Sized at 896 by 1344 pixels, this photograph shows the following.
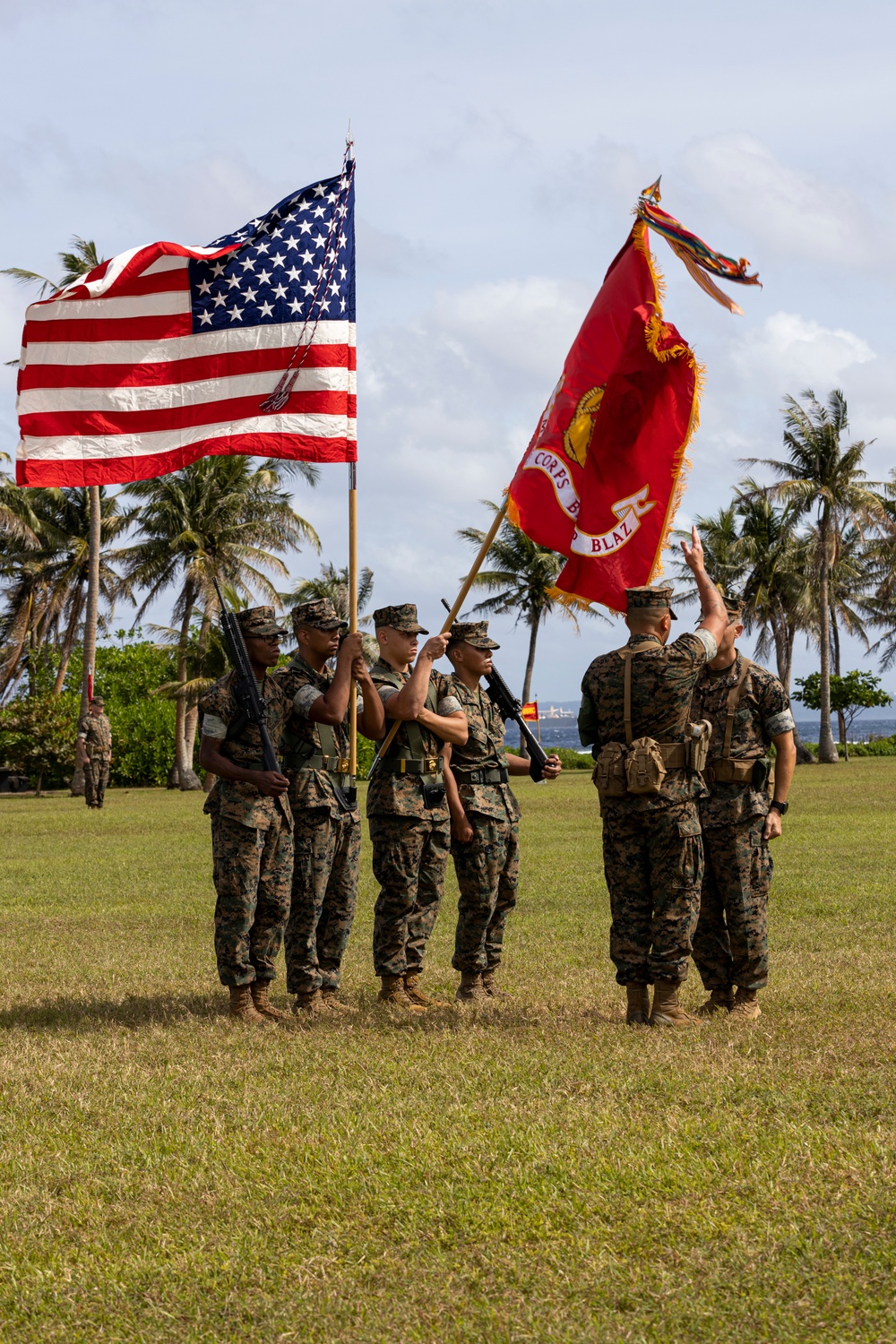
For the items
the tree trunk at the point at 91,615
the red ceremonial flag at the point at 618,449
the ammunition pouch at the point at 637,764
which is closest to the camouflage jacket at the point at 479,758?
the red ceremonial flag at the point at 618,449

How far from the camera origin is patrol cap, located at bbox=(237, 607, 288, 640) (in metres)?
7.38

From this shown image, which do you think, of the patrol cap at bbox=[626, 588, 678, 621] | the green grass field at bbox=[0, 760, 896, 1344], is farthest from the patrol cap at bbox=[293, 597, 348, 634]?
the green grass field at bbox=[0, 760, 896, 1344]

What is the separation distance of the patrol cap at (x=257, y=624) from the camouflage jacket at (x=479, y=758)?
3.84 feet

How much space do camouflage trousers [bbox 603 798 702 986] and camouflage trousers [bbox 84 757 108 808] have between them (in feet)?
78.9

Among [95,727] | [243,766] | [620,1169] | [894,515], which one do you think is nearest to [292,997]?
[243,766]

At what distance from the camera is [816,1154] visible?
179 inches

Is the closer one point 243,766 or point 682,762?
point 682,762

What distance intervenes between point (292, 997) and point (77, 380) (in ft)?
13.0

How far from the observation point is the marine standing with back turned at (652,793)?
659 cm

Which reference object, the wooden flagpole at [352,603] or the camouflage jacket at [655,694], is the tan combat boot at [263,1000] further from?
the camouflage jacket at [655,694]

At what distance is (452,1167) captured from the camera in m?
4.57

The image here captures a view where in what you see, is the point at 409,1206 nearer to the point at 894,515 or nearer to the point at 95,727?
the point at 95,727

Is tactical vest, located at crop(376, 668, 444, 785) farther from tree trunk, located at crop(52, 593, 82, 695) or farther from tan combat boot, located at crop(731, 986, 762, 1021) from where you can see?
tree trunk, located at crop(52, 593, 82, 695)

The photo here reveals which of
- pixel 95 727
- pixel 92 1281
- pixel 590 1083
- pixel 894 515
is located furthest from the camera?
pixel 894 515
